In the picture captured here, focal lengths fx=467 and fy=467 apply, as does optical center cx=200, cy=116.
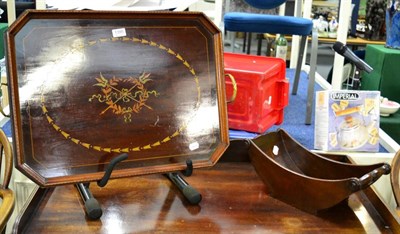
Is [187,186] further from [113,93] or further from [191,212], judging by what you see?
[113,93]

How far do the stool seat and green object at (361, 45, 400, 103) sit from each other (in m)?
0.77

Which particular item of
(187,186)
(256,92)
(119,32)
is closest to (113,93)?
(119,32)

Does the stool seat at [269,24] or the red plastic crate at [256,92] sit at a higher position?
the stool seat at [269,24]

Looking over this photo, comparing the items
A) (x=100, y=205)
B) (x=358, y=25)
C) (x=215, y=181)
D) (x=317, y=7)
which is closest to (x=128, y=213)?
(x=100, y=205)

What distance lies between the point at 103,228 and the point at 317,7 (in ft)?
13.5

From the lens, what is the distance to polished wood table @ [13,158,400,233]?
0.83 metres

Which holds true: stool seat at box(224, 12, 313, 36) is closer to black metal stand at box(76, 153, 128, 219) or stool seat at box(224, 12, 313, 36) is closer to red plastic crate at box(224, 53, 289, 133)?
red plastic crate at box(224, 53, 289, 133)

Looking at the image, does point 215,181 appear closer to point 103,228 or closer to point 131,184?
point 131,184

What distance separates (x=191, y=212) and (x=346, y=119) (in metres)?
0.58

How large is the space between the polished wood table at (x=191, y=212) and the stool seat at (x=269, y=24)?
92 centimetres

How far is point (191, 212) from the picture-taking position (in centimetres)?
89

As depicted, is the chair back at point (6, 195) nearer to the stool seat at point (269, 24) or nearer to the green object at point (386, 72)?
the stool seat at point (269, 24)

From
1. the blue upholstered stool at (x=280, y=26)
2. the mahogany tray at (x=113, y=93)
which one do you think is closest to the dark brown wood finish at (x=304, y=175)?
the mahogany tray at (x=113, y=93)

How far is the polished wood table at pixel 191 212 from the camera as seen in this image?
0.83 m
